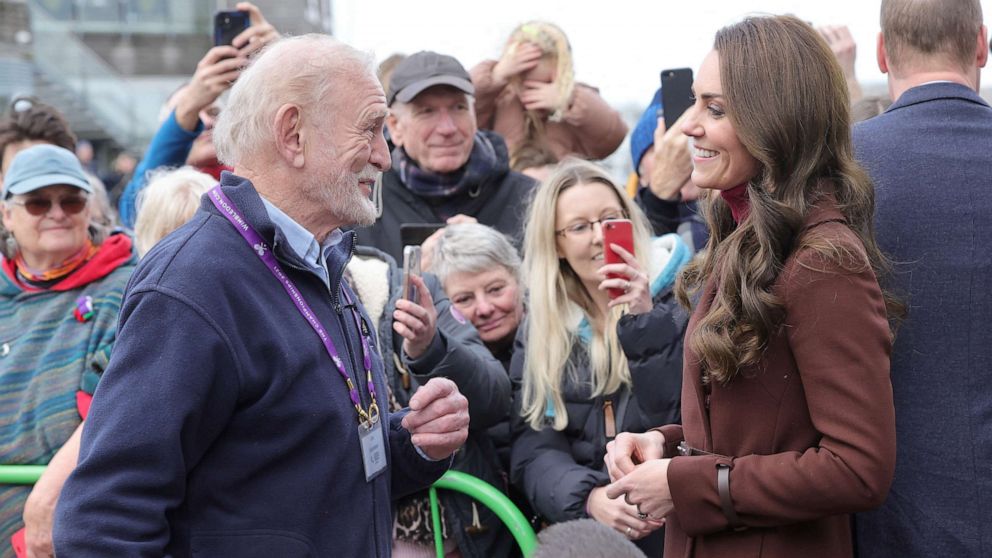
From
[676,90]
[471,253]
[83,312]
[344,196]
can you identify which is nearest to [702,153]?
[344,196]

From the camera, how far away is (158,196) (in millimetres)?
4207

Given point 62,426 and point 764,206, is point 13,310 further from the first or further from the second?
point 764,206

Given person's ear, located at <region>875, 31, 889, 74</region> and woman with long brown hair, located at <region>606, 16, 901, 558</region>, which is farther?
person's ear, located at <region>875, 31, 889, 74</region>

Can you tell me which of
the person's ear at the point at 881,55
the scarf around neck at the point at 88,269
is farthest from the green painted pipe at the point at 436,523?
the person's ear at the point at 881,55

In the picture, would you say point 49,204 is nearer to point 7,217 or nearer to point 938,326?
point 7,217

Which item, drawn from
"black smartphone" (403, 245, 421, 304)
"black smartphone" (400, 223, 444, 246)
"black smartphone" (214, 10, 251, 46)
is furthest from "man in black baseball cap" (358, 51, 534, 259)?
"black smartphone" (403, 245, 421, 304)

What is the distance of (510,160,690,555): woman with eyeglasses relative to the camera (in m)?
3.44

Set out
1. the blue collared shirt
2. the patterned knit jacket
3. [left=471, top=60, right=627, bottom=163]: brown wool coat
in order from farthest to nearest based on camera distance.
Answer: [left=471, top=60, right=627, bottom=163]: brown wool coat → the patterned knit jacket → the blue collared shirt

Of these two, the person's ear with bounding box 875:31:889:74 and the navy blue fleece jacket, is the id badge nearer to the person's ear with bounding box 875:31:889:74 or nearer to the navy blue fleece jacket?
the navy blue fleece jacket

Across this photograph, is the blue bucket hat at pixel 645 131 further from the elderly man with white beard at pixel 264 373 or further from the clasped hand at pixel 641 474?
the elderly man with white beard at pixel 264 373

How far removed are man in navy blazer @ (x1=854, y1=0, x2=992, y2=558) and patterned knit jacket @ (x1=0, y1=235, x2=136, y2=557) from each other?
8.66 feet

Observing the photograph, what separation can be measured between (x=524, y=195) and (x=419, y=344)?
177cm

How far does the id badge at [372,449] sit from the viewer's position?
7.89 ft

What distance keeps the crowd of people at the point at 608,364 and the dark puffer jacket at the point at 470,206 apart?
3.76ft
